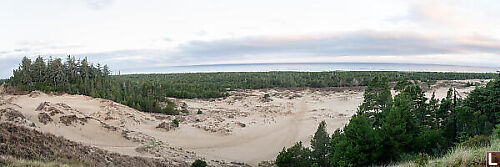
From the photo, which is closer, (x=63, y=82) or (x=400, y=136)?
(x=400, y=136)

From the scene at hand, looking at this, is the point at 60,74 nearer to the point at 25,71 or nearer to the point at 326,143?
the point at 25,71

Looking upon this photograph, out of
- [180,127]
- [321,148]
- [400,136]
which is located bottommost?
[180,127]

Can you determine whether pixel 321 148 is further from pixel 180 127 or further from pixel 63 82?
pixel 63 82

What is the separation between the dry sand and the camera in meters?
18.7

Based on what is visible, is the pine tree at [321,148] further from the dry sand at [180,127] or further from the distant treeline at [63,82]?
Answer: the distant treeline at [63,82]

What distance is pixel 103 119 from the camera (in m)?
24.2

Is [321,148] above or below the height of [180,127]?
above

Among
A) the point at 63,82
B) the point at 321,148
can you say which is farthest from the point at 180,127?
the point at 63,82

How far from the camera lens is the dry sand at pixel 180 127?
734 inches

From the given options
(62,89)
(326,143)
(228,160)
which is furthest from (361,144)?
(62,89)

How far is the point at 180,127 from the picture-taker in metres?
26.5

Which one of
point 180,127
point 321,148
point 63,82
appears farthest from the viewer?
point 63,82

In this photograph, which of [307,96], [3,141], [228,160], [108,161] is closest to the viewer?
[3,141]

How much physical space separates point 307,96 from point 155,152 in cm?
4350
